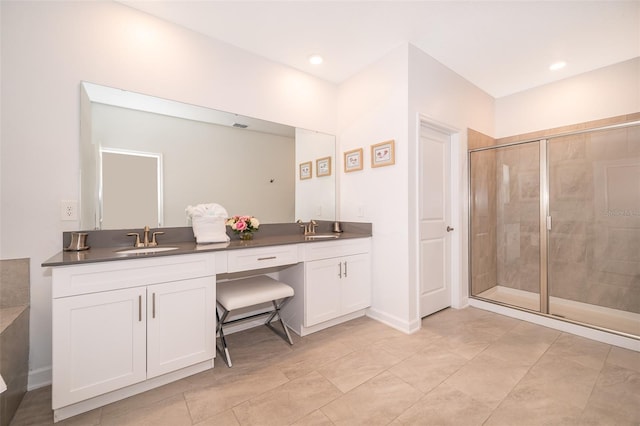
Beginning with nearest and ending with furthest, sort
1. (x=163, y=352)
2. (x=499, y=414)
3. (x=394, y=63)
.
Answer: (x=499, y=414) → (x=163, y=352) → (x=394, y=63)

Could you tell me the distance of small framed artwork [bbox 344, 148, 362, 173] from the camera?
9.14 ft

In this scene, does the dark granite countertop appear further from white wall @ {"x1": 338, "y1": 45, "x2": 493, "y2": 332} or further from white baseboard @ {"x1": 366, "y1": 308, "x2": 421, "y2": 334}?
white baseboard @ {"x1": 366, "y1": 308, "x2": 421, "y2": 334}

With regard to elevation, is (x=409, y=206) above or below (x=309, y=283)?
above

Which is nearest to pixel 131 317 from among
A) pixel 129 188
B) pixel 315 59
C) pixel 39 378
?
pixel 39 378

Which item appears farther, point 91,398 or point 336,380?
point 336,380

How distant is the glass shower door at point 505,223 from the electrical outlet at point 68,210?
12.1 feet

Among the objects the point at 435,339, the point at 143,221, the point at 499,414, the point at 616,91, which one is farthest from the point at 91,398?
the point at 616,91

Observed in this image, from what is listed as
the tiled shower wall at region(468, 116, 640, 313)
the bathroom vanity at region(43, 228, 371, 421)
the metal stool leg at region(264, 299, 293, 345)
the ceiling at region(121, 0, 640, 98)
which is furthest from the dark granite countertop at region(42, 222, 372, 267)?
the tiled shower wall at region(468, 116, 640, 313)

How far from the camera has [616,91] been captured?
2.67m

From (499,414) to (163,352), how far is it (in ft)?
6.36

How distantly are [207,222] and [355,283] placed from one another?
1466 mm

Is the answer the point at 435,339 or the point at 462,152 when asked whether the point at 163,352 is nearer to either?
the point at 435,339

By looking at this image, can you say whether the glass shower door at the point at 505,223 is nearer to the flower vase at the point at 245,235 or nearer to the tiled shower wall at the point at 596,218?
the tiled shower wall at the point at 596,218

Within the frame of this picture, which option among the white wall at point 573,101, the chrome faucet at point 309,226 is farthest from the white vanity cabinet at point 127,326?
the white wall at point 573,101
